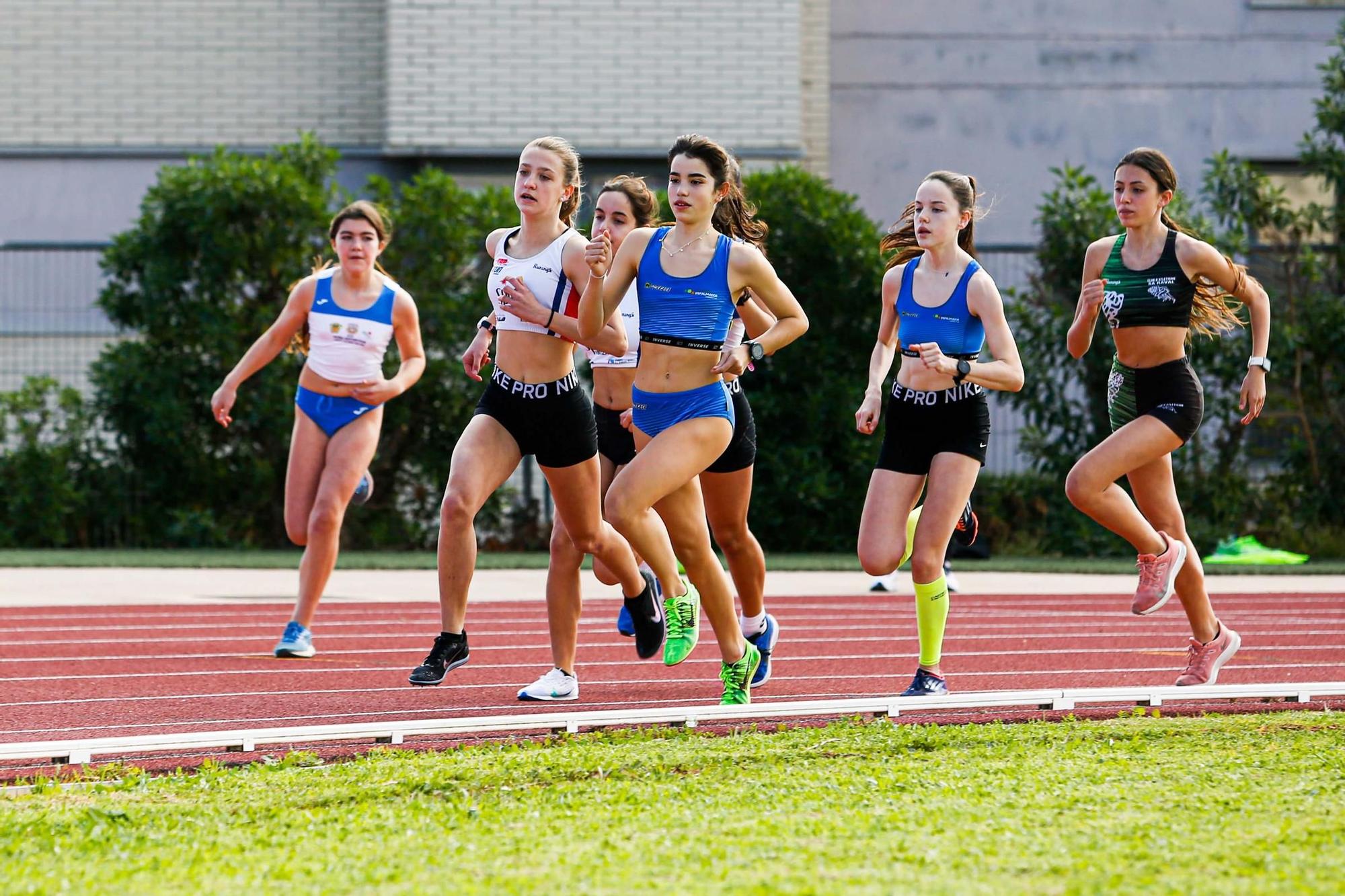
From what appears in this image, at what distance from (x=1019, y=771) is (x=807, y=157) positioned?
54.4ft

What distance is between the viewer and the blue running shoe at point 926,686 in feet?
21.7

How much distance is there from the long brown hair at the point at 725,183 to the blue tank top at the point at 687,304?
Result: 0.29 m

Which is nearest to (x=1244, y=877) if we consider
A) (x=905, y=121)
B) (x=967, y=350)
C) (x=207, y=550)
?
(x=967, y=350)

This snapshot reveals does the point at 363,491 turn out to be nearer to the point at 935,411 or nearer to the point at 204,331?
the point at 935,411

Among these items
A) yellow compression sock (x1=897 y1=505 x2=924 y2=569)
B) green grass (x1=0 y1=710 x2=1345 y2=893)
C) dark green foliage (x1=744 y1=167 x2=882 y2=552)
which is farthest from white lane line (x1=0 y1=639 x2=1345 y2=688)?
dark green foliage (x1=744 y1=167 x2=882 y2=552)

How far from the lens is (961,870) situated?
380 centimetres

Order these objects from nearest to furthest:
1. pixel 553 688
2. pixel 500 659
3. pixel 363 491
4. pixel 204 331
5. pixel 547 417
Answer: pixel 547 417, pixel 553 688, pixel 500 659, pixel 363 491, pixel 204 331

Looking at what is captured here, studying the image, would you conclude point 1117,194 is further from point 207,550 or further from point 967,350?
point 207,550

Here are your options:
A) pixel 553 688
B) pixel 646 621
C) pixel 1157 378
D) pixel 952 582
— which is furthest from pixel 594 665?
pixel 952 582

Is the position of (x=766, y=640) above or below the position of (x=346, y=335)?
below

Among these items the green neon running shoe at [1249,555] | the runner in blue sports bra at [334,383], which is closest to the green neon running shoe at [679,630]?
the runner in blue sports bra at [334,383]

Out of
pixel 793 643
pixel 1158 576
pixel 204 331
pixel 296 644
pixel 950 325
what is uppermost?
pixel 204 331

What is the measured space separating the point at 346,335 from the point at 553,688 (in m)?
2.66

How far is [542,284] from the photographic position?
6680mm
